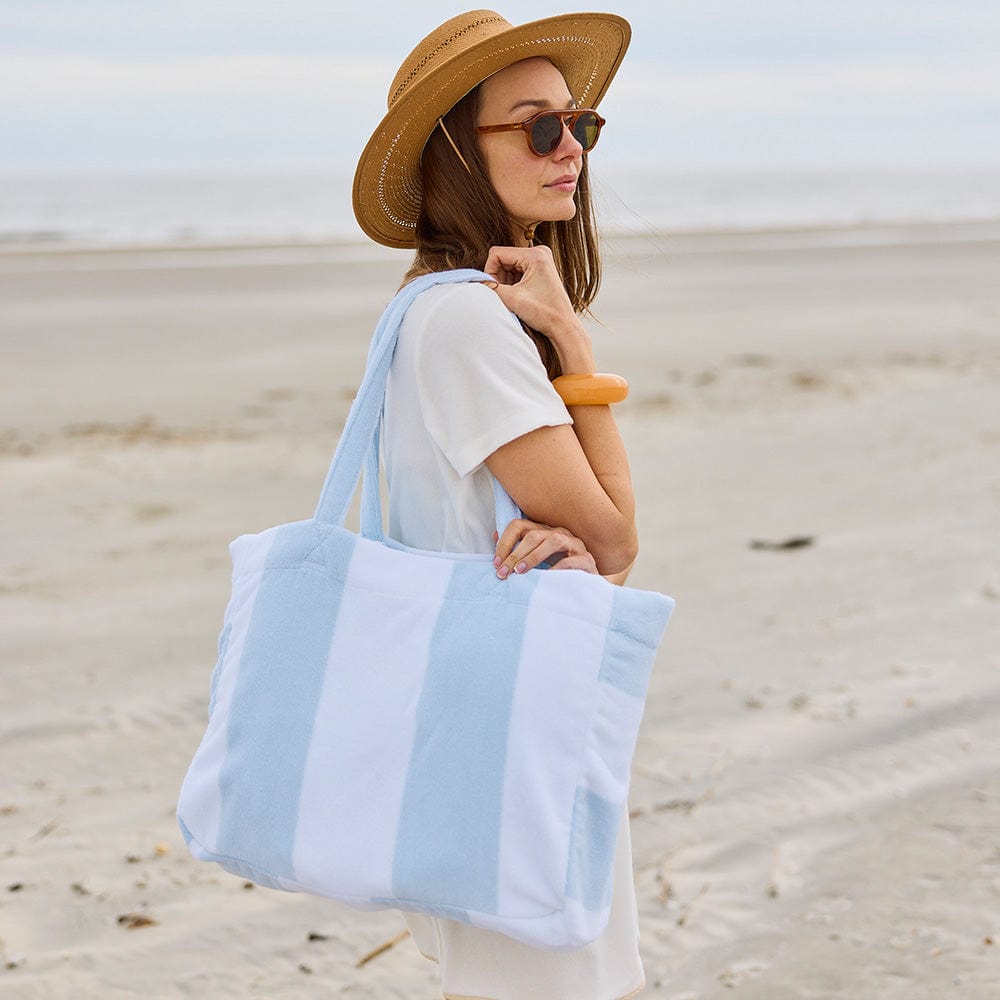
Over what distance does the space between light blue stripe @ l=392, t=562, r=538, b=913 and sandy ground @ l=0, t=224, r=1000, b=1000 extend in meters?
0.87

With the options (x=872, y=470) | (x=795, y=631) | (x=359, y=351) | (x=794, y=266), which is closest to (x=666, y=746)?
(x=795, y=631)

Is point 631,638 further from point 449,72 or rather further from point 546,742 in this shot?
point 449,72

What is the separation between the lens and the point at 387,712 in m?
1.63

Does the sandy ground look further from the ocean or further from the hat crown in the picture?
the ocean

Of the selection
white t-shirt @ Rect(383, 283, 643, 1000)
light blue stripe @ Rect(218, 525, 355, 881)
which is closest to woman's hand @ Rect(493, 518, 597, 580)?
white t-shirt @ Rect(383, 283, 643, 1000)

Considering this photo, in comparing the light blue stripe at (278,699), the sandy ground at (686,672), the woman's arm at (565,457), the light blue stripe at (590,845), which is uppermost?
the woman's arm at (565,457)

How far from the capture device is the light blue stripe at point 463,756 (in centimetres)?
157

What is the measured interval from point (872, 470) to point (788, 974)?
4.53m

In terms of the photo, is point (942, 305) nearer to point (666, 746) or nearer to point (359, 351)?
point (359, 351)

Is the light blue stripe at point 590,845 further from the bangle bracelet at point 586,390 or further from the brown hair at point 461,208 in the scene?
the brown hair at point 461,208

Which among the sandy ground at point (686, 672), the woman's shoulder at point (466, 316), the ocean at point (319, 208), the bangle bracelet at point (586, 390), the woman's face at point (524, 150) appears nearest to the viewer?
the woman's shoulder at point (466, 316)

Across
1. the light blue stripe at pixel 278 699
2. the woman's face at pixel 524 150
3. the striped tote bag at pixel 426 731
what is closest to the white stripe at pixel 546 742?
the striped tote bag at pixel 426 731

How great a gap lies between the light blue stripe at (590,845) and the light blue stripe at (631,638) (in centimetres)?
15

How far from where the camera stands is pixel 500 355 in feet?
5.45
